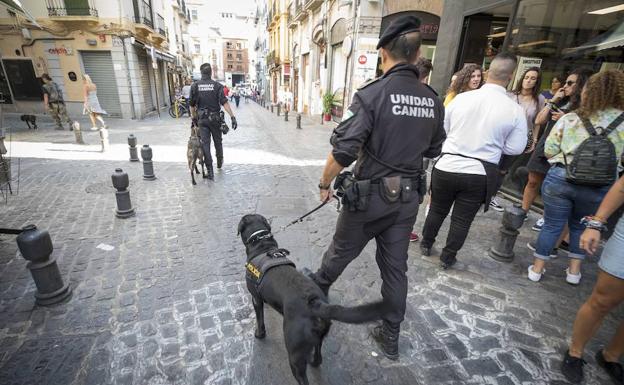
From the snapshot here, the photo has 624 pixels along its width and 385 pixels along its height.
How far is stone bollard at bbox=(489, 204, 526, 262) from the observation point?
11.9ft

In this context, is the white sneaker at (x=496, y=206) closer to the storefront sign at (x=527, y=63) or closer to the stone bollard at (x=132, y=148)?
the storefront sign at (x=527, y=63)

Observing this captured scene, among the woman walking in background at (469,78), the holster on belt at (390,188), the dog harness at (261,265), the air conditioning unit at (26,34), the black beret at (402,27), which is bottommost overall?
the dog harness at (261,265)

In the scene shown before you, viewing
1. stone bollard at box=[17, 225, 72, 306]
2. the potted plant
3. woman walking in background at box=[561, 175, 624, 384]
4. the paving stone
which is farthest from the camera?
the potted plant

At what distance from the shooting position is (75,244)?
12.7 ft

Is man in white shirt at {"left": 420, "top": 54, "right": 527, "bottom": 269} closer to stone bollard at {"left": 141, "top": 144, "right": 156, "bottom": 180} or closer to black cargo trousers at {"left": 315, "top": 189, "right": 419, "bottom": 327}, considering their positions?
black cargo trousers at {"left": 315, "top": 189, "right": 419, "bottom": 327}

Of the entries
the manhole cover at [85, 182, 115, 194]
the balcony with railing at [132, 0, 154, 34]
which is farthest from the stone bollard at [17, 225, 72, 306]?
the balcony with railing at [132, 0, 154, 34]

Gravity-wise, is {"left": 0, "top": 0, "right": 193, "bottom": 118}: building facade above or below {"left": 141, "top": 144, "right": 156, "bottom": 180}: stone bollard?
above

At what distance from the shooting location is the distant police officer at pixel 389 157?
6.54 feet

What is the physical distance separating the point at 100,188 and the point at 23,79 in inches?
603

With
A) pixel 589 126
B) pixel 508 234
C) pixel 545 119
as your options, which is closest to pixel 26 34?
pixel 545 119

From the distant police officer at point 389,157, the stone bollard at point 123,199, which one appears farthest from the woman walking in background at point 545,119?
the stone bollard at point 123,199

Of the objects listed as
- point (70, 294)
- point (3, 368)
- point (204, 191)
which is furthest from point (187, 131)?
point (3, 368)

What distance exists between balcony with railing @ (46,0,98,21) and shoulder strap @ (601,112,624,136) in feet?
62.9

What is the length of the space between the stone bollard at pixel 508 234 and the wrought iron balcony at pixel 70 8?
62.1 feet
